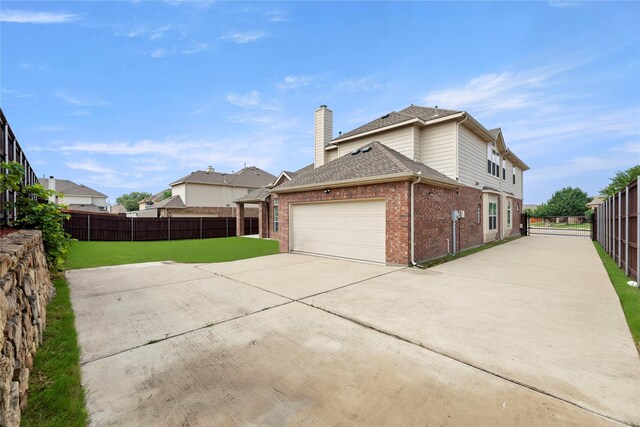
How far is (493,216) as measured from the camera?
15422 mm

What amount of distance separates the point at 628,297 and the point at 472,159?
29.2 ft

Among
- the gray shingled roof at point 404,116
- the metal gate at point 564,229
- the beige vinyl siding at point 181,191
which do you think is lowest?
the metal gate at point 564,229

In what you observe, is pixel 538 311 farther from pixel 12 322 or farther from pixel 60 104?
pixel 60 104

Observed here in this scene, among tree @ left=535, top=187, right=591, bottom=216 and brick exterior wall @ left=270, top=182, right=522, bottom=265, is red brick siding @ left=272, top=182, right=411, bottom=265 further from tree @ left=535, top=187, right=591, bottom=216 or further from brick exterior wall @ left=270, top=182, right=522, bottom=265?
tree @ left=535, top=187, right=591, bottom=216

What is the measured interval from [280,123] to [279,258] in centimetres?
1242

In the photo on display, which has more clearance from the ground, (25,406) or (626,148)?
(626,148)

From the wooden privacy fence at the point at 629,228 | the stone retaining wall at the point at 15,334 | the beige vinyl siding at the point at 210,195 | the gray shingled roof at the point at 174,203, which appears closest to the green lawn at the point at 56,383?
the stone retaining wall at the point at 15,334

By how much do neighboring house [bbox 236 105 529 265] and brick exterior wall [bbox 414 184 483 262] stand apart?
3cm

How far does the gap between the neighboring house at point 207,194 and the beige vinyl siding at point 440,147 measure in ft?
65.8

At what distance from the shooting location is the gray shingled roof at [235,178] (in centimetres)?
3034

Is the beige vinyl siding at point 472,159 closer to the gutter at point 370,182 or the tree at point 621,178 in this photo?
the gutter at point 370,182

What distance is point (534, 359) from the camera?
116 inches

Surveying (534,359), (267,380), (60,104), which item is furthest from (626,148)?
(60,104)

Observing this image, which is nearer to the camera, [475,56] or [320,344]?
[320,344]
